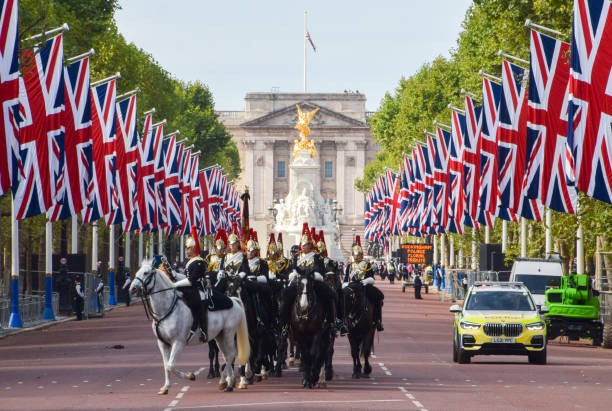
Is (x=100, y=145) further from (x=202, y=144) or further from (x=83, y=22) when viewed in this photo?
(x=202, y=144)

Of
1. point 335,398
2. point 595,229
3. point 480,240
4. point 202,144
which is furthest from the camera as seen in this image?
point 202,144

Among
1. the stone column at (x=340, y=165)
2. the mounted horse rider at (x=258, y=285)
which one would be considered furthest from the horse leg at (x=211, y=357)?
the stone column at (x=340, y=165)

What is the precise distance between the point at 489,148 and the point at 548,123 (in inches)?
407

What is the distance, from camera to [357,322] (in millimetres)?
23797

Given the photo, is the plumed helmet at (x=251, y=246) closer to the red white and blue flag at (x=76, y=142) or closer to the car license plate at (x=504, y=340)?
the car license plate at (x=504, y=340)

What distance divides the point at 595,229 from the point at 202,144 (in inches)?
2925

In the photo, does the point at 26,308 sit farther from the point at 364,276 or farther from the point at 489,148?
the point at 364,276

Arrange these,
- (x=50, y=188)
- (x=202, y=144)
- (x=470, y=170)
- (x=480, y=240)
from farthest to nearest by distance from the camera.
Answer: (x=202, y=144) < (x=480, y=240) < (x=470, y=170) < (x=50, y=188)

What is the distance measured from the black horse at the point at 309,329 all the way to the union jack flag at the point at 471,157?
2410 centimetres

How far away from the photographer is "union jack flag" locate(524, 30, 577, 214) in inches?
1227

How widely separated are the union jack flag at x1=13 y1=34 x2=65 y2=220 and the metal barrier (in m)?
9.41

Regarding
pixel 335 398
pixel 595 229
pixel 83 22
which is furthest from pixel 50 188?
pixel 83 22

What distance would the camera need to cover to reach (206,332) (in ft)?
68.2

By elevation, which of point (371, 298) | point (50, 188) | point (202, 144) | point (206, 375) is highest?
point (202, 144)
